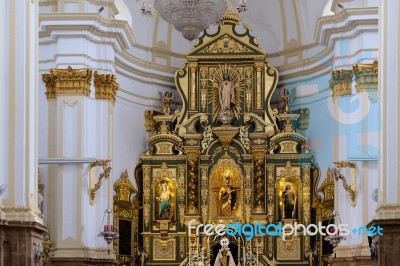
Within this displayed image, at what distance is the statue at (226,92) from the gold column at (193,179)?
159cm

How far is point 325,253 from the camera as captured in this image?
33.5m

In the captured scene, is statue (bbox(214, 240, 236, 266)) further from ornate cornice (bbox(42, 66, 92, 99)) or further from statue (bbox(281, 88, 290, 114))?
ornate cornice (bbox(42, 66, 92, 99))

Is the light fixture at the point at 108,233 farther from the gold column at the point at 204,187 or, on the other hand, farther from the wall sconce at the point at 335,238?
the wall sconce at the point at 335,238

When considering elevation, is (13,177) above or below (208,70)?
below

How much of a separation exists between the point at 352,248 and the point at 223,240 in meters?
4.55

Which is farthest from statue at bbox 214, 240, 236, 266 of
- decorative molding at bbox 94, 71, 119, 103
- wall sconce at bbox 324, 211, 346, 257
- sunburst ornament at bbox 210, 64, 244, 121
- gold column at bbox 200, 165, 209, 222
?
decorative molding at bbox 94, 71, 119, 103

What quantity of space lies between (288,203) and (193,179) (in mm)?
2862

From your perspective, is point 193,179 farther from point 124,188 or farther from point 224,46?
point 224,46

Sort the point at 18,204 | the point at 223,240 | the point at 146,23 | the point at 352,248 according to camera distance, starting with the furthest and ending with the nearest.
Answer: the point at 146,23 → the point at 223,240 → the point at 352,248 → the point at 18,204

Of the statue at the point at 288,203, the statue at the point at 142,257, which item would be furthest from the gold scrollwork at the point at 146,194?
the statue at the point at 288,203

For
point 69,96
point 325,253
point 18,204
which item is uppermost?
point 69,96

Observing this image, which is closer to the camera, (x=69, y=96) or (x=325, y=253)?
(x=69, y=96)

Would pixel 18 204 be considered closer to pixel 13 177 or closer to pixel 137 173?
pixel 13 177

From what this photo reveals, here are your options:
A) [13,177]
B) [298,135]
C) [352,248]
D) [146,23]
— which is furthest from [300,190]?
[13,177]
